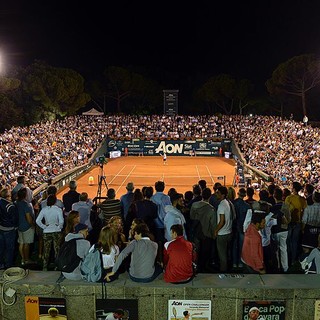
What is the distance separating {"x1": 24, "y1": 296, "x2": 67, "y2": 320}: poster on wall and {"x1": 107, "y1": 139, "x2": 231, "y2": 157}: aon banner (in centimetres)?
4211

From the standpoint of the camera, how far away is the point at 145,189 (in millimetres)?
9320

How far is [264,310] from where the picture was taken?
5.93 meters

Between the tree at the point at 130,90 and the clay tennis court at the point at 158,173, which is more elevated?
the tree at the point at 130,90

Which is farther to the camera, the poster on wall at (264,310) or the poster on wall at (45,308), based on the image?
the poster on wall at (45,308)

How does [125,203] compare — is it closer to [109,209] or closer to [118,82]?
[109,209]

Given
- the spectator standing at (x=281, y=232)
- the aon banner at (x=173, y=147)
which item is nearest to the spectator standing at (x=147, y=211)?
the spectator standing at (x=281, y=232)

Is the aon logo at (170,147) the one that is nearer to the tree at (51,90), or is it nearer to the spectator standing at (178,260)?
the tree at (51,90)

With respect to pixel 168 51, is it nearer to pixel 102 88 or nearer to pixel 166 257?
pixel 102 88

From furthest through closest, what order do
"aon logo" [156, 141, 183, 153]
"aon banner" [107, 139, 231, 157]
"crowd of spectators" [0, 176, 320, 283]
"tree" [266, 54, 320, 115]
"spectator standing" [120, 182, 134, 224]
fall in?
"tree" [266, 54, 320, 115]
"aon logo" [156, 141, 183, 153]
"aon banner" [107, 139, 231, 157]
"spectator standing" [120, 182, 134, 224]
"crowd of spectators" [0, 176, 320, 283]

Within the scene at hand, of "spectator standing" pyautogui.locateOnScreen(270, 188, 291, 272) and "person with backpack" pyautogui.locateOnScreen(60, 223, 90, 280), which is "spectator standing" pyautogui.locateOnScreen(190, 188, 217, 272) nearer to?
"spectator standing" pyautogui.locateOnScreen(270, 188, 291, 272)

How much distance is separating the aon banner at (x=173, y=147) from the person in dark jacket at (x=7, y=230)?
40.0 m

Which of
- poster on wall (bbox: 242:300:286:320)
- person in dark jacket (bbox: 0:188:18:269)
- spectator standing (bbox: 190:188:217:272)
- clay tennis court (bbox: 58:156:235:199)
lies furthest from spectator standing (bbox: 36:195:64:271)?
clay tennis court (bbox: 58:156:235:199)

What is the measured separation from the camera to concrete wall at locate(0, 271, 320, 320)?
5.88 meters

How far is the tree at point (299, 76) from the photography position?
5478 centimetres
